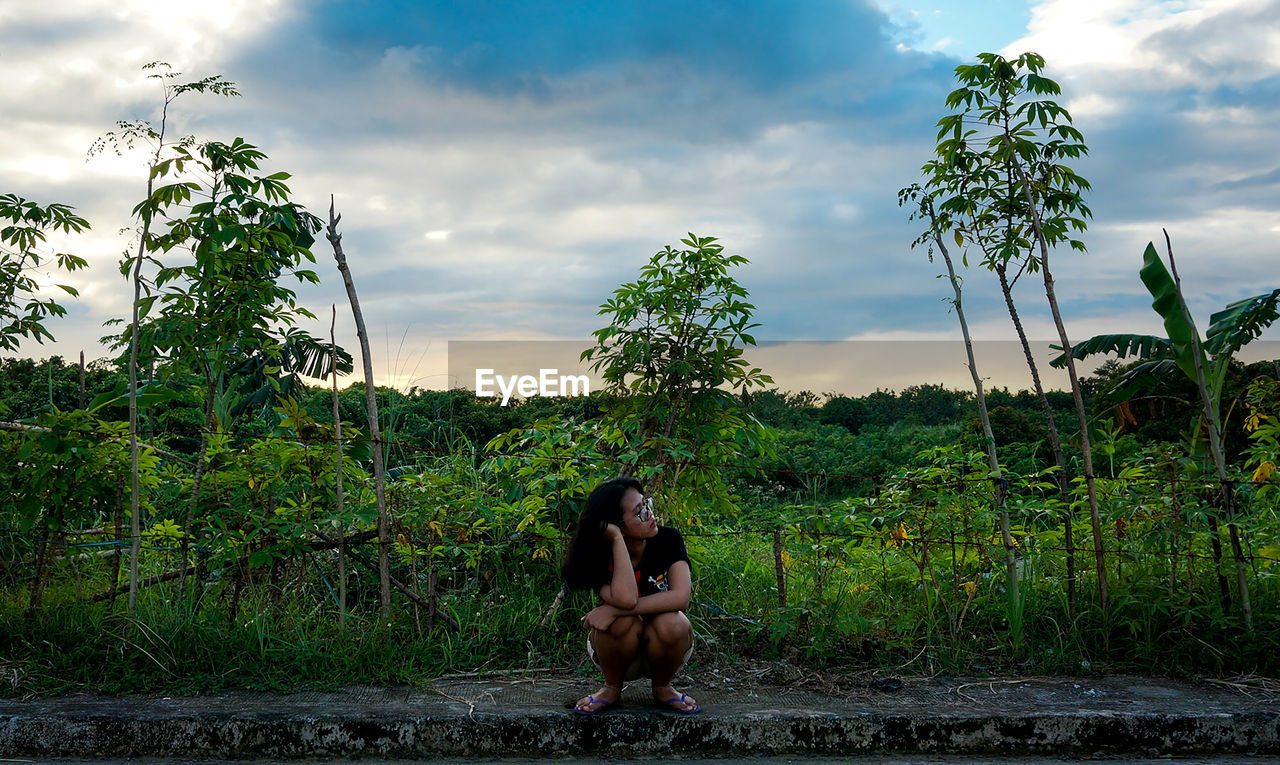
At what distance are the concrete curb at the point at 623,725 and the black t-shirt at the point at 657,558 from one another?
1.79ft

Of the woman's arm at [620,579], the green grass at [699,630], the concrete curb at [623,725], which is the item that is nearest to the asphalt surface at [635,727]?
the concrete curb at [623,725]

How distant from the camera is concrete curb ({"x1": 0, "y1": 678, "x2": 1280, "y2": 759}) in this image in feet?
13.1

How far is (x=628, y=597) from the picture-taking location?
12.9 feet

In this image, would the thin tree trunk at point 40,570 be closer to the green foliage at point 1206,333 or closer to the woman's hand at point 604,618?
the woman's hand at point 604,618

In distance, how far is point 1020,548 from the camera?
5.16 metres

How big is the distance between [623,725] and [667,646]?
39 centimetres

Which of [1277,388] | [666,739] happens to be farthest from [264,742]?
[1277,388]

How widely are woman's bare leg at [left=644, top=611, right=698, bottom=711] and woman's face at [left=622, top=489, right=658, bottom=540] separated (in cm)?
36

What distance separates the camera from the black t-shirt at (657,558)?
4190 mm

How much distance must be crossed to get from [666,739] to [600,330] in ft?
7.83

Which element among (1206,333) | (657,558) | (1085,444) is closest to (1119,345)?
(1206,333)

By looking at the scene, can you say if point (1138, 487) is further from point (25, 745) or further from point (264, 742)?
point (25, 745)

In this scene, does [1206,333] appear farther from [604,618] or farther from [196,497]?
[196,497]

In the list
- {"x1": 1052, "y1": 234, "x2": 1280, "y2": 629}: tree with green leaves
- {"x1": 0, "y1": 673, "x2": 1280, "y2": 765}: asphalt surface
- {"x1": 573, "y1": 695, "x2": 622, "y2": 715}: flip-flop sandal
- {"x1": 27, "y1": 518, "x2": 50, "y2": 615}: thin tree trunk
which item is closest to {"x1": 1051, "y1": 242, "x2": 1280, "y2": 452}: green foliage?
{"x1": 1052, "y1": 234, "x2": 1280, "y2": 629}: tree with green leaves
